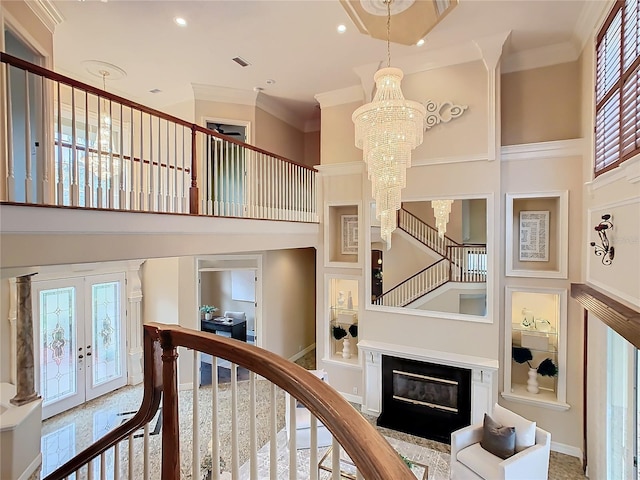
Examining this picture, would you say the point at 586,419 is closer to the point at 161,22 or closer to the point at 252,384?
the point at 252,384

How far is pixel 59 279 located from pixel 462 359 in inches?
254

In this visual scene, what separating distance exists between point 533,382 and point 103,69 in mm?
7925

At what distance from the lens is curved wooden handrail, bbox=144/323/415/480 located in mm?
701

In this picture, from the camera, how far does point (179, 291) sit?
224 inches

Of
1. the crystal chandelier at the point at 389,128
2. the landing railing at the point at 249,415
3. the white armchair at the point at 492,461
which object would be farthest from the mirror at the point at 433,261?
the landing railing at the point at 249,415

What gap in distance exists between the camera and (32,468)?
3.94 m

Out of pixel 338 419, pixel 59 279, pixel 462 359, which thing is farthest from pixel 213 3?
pixel 462 359

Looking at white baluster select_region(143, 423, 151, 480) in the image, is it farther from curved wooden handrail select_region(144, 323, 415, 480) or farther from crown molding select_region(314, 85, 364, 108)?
crown molding select_region(314, 85, 364, 108)

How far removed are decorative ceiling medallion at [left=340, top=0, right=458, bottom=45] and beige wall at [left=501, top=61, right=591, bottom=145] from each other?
1.71 m

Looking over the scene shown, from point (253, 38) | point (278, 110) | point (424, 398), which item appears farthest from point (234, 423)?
point (278, 110)

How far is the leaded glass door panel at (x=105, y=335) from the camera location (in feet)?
18.7

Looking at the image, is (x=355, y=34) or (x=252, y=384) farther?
(x=355, y=34)

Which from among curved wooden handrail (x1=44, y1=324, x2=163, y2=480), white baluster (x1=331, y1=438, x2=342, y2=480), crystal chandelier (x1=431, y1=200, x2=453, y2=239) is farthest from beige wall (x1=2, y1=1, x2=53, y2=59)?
crystal chandelier (x1=431, y1=200, x2=453, y2=239)

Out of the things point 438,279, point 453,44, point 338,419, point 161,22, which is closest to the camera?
point 338,419
